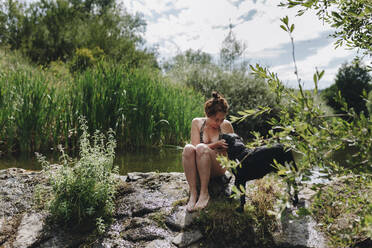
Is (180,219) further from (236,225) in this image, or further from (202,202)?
(236,225)

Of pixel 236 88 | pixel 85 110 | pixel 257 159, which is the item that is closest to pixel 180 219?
pixel 257 159

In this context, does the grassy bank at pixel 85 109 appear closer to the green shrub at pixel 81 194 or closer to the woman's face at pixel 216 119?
the green shrub at pixel 81 194

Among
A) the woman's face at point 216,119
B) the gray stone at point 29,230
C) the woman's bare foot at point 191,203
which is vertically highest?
the woman's face at point 216,119

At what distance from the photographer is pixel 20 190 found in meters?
3.51

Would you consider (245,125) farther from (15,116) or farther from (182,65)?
(15,116)

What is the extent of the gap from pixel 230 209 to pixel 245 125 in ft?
33.5

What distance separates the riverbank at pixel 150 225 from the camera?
103 inches

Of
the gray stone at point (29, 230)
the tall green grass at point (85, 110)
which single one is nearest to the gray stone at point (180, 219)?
the gray stone at point (29, 230)

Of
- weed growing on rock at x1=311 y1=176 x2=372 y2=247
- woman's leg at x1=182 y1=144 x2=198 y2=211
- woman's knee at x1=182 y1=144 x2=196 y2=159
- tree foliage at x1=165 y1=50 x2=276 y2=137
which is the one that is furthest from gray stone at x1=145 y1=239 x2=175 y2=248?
tree foliage at x1=165 y1=50 x2=276 y2=137

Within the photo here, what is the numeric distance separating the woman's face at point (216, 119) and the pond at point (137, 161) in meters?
1.85

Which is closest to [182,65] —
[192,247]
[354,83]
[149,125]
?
[149,125]

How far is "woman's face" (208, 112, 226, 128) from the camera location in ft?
10.6

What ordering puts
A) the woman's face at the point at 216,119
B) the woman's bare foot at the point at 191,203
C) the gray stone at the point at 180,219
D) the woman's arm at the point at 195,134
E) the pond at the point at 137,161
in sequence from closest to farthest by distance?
the gray stone at the point at 180,219 → the woman's bare foot at the point at 191,203 → the woman's face at the point at 216,119 → the woman's arm at the point at 195,134 → the pond at the point at 137,161

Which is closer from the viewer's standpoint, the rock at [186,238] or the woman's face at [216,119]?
the rock at [186,238]
